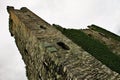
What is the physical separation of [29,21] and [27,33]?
173 cm

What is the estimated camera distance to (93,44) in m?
16.1

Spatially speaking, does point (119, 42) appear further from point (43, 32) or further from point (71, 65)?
point (71, 65)

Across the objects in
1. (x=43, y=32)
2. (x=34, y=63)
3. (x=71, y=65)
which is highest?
(x=43, y=32)

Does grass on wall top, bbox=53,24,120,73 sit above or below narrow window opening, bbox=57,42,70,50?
below

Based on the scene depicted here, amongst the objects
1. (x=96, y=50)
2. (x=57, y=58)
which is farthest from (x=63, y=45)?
(x=96, y=50)

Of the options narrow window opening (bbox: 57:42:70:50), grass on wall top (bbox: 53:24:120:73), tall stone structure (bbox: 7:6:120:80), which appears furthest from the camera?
grass on wall top (bbox: 53:24:120:73)

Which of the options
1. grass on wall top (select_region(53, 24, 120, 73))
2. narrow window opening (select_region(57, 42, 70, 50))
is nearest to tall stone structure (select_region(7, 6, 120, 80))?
narrow window opening (select_region(57, 42, 70, 50))

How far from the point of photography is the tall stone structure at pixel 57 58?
982cm

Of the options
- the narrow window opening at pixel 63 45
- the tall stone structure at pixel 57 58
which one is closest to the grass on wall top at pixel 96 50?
the tall stone structure at pixel 57 58

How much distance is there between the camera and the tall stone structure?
32.2 ft

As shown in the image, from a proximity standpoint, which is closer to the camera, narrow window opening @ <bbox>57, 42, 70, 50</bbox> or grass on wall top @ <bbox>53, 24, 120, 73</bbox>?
narrow window opening @ <bbox>57, 42, 70, 50</bbox>

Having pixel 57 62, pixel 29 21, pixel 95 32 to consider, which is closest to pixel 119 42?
pixel 95 32

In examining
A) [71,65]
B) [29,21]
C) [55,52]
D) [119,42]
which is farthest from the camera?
[119,42]

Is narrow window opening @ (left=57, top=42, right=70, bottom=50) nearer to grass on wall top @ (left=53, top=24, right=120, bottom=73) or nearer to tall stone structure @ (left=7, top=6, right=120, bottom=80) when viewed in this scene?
tall stone structure @ (left=7, top=6, right=120, bottom=80)
